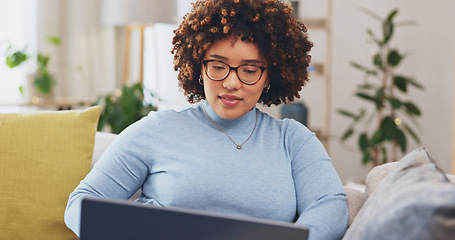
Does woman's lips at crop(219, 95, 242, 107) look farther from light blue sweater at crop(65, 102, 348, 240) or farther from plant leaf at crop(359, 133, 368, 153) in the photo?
plant leaf at crop(359, 133, 368, 153)

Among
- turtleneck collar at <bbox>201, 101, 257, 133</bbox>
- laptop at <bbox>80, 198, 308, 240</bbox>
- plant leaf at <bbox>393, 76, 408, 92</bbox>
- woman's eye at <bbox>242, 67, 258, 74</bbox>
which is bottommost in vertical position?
plant leaf at <bbox>393, 76, 408, 92</bbox>

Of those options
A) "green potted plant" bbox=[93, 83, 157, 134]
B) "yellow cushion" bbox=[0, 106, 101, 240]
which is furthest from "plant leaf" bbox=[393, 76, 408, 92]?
"yellow cushion" bbox=[0, 106, 101, 240]

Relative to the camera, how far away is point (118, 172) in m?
1.24

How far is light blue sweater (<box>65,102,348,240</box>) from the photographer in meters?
1.20

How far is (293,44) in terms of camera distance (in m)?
1.27

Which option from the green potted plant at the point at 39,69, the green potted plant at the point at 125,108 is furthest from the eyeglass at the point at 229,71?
the green potted plant at the point at 39,69

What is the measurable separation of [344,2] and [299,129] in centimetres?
296

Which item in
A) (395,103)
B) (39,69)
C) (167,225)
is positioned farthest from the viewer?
(395,103)

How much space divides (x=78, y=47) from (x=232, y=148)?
292 cm

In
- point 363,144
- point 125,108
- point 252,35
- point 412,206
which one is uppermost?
point 252,35

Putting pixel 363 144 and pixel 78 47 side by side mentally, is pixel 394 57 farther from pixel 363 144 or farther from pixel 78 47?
pixel 78 47

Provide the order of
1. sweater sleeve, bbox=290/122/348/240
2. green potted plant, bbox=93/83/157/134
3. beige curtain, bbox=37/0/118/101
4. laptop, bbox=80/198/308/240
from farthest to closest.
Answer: beige curtain, bbox=37/0/118/101 → green potted plant, bbox=93/83/157/134 → sweater sleeve, bbox=290/122/348/240 → laptop, bbox=80/198/308/240

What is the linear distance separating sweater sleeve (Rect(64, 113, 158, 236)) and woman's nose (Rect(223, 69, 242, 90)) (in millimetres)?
228

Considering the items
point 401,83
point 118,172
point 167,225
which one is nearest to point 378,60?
point 401,83
